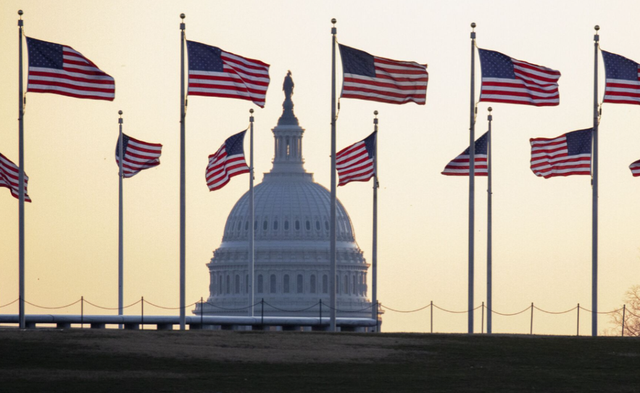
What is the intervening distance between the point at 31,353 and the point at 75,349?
1.30m

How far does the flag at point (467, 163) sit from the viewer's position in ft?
211

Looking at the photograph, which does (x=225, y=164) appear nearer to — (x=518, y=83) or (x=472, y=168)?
(x=472, y=168)

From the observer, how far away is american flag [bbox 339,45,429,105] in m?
56.5

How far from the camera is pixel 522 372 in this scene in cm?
4181

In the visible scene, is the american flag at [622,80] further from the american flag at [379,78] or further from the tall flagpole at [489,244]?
the tall flagpole at [489,244]

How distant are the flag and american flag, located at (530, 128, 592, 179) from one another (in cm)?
259

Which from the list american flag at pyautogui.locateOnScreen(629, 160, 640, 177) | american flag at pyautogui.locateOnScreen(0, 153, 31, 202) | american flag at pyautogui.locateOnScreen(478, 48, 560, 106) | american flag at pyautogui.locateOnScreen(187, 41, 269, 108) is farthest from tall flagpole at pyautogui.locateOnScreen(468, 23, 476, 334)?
american flag at pyautogui.locateOnScreen(0, 153, 31, 202)

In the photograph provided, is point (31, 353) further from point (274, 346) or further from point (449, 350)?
point (449, 350)

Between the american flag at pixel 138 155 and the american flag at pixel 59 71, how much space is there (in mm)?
16341

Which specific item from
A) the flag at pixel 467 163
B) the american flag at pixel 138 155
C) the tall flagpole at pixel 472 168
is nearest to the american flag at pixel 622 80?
the tall flagpole at pixel 472 168

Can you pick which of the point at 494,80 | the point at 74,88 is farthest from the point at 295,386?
the point at 494,80

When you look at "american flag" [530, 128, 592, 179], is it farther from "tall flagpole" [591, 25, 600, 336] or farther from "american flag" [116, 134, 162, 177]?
"american flag" [116, 134, 162, 177]

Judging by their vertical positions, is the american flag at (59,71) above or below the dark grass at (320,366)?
above

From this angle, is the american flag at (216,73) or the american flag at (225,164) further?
the american flag at (225,164)
